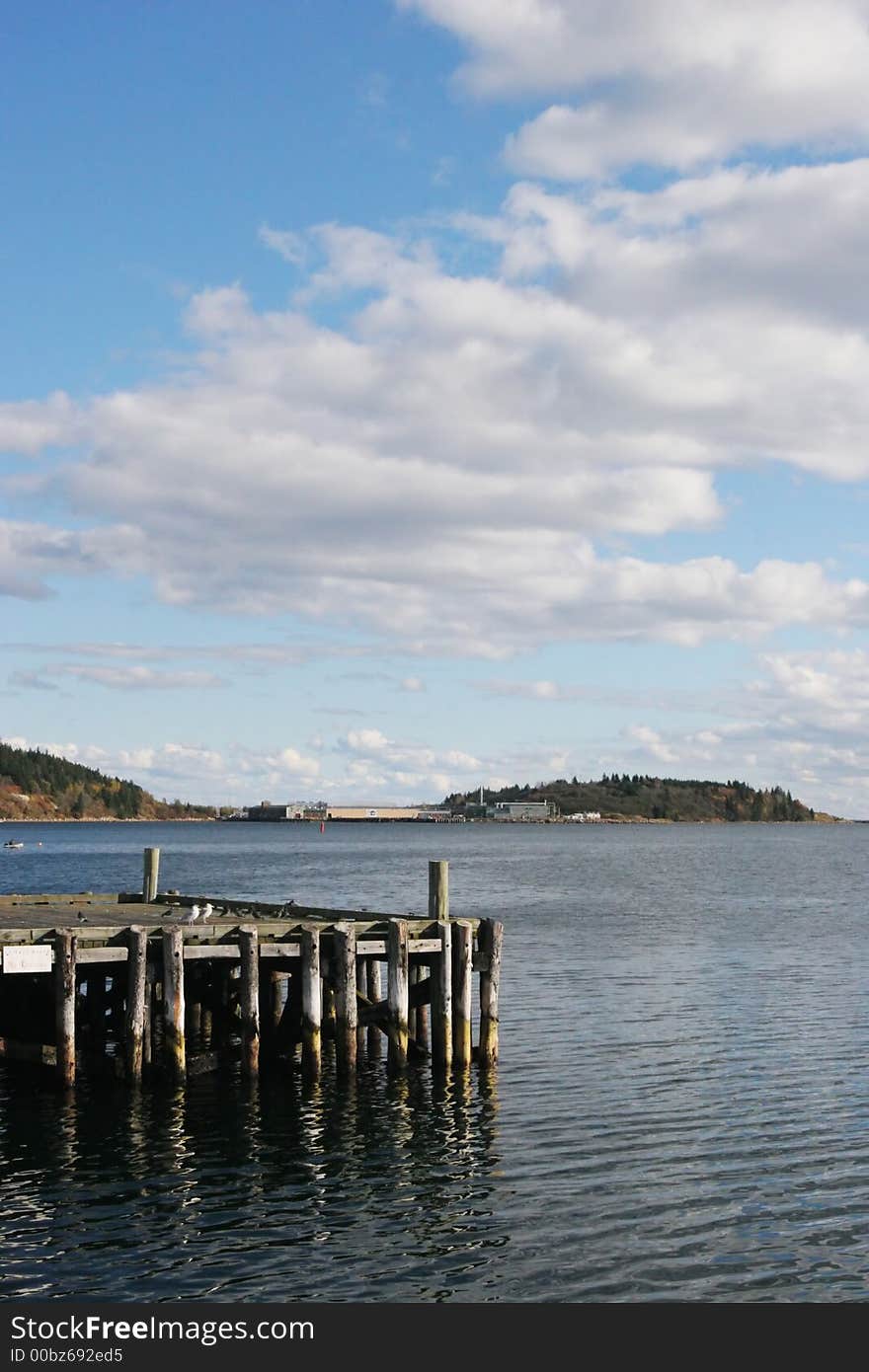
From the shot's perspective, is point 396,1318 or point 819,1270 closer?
point 396,1318

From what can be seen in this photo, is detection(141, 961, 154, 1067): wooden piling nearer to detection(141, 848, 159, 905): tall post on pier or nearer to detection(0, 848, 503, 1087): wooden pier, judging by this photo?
detection(0, 848, 503, 1087): wooden pier

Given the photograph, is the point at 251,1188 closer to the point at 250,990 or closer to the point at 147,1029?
the point at 250,990

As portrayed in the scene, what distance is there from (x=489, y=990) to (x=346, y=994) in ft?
10.1

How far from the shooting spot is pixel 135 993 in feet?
80.1

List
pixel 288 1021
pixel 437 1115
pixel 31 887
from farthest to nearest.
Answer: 1. pixel 31 887
2. pixel 288 1021
3. pixel 437 1115

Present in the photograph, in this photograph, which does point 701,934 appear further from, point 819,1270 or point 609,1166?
point 819,1270

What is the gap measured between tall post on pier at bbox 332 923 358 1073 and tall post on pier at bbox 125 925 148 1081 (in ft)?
12.2

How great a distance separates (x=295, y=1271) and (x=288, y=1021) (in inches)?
470

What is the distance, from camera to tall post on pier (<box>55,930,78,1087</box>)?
24.1 metres

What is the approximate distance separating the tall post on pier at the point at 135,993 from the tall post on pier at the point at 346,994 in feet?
12.2

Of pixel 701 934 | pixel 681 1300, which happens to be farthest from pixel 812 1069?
pixel 701 934

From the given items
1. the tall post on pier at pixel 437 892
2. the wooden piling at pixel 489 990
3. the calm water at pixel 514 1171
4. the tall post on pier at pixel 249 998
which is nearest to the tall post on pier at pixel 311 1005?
the calm water at pixel 514 1171

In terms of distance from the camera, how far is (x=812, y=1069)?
→ 90.5 ft

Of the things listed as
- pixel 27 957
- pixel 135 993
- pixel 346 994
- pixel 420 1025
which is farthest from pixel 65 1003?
pixel 420 1025
